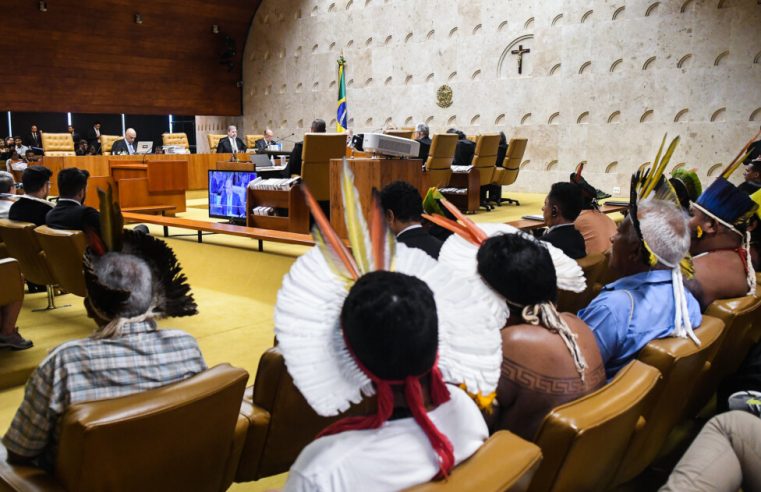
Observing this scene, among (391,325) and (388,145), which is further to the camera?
(388,145)

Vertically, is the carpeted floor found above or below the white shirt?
below

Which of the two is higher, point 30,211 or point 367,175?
point 367,175

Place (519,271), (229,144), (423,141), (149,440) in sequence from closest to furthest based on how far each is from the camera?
(149,440)
(519,271)
(423,141)
(229,144)

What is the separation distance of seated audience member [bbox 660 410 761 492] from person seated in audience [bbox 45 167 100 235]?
130 inches

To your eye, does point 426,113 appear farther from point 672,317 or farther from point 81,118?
point 672,317

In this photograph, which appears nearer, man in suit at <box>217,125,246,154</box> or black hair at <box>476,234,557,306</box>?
black hair at <box>476,234,557,306</box>

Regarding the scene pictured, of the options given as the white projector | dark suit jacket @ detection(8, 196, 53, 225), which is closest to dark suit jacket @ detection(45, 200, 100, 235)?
dark suit jacket @ detection(8, 196, 53, 225)

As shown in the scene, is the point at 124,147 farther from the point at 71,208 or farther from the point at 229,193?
the point at 71,208

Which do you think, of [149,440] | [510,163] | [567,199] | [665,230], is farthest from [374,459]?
[510,163]

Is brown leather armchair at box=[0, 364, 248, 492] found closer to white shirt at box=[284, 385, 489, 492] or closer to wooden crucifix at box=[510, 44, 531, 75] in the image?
white shirt at box=[284, 385, 489, 492]

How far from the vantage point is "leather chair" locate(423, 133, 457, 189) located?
746cm

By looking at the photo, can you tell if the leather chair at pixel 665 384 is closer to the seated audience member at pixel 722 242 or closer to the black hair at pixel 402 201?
the seated audience member at pixel 722 242

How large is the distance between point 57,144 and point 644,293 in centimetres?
1146

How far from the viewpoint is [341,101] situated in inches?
497
